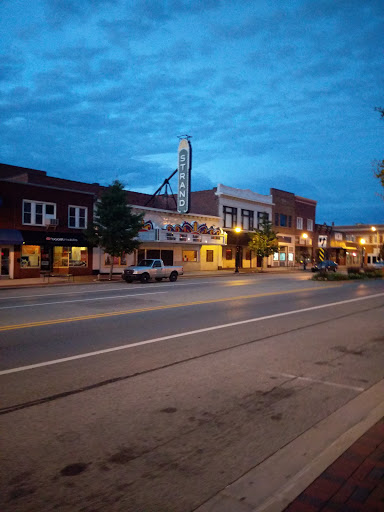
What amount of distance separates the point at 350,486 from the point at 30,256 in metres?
28.7

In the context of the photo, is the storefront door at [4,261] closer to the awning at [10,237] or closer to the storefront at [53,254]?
the storefront at [53,254]

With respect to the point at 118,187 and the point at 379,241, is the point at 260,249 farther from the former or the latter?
the point at 379,241

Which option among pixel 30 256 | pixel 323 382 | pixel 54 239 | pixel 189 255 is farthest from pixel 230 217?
pixel 323 382

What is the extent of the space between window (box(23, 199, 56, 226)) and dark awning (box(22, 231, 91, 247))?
81 cm

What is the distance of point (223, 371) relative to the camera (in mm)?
7043

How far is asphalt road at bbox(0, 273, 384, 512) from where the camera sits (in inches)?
144

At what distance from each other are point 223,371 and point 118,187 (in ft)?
77.9

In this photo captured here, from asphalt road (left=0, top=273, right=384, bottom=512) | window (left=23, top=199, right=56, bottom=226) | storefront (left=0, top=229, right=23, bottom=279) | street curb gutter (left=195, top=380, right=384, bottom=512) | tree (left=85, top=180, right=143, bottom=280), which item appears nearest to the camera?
street curb gutter (left=195, top=380, right=384, bottom=512)

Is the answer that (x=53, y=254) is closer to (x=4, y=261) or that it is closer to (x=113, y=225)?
(x=4, y=261)

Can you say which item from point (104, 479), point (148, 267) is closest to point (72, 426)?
point (104, 479)

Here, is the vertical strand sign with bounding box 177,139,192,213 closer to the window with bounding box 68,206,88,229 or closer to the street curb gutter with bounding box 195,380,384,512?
the window with bounding box 68,206,88,229

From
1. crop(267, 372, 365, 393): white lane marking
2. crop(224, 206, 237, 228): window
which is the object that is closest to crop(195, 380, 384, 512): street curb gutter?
crop(267, 372, 365, 393): white lane marking

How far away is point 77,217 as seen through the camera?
32000 mm

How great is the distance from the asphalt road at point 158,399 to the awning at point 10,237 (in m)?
16.3
